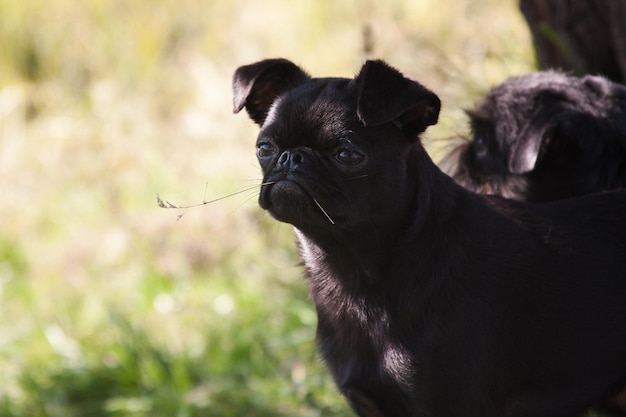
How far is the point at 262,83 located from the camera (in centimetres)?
372

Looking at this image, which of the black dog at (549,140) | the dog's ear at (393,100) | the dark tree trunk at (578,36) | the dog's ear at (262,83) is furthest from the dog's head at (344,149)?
the dark tree trunk at (578,36)

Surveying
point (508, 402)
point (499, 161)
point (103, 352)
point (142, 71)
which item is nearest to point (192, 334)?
point (103, 352)

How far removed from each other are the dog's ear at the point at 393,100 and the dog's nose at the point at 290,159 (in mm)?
242

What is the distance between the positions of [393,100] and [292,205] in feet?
1.56

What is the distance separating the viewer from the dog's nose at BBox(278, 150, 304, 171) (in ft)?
10.5

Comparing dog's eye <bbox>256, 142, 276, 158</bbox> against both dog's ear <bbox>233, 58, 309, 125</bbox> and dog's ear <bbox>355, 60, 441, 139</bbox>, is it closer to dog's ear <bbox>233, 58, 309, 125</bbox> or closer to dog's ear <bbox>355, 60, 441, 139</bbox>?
dog's ear <bbox>233, 58, 309, 125</bbox>

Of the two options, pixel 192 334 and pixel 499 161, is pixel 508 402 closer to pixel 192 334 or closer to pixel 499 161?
pixel 499 161

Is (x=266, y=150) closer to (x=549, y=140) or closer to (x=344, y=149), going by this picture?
(x=344, y=149)

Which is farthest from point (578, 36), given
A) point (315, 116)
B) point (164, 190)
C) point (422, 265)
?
point (164, 190)

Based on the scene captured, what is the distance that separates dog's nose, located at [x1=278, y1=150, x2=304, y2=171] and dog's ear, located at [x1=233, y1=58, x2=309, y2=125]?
1.21 ft

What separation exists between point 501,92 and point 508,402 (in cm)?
157

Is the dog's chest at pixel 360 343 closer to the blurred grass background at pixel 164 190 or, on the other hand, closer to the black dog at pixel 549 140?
the blurred grass background at pixel 164 190

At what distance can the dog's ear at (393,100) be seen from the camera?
315 centimetres

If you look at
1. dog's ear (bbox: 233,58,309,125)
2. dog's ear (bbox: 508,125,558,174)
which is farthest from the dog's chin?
dog's ear (bbox: 508,125,558,174)
